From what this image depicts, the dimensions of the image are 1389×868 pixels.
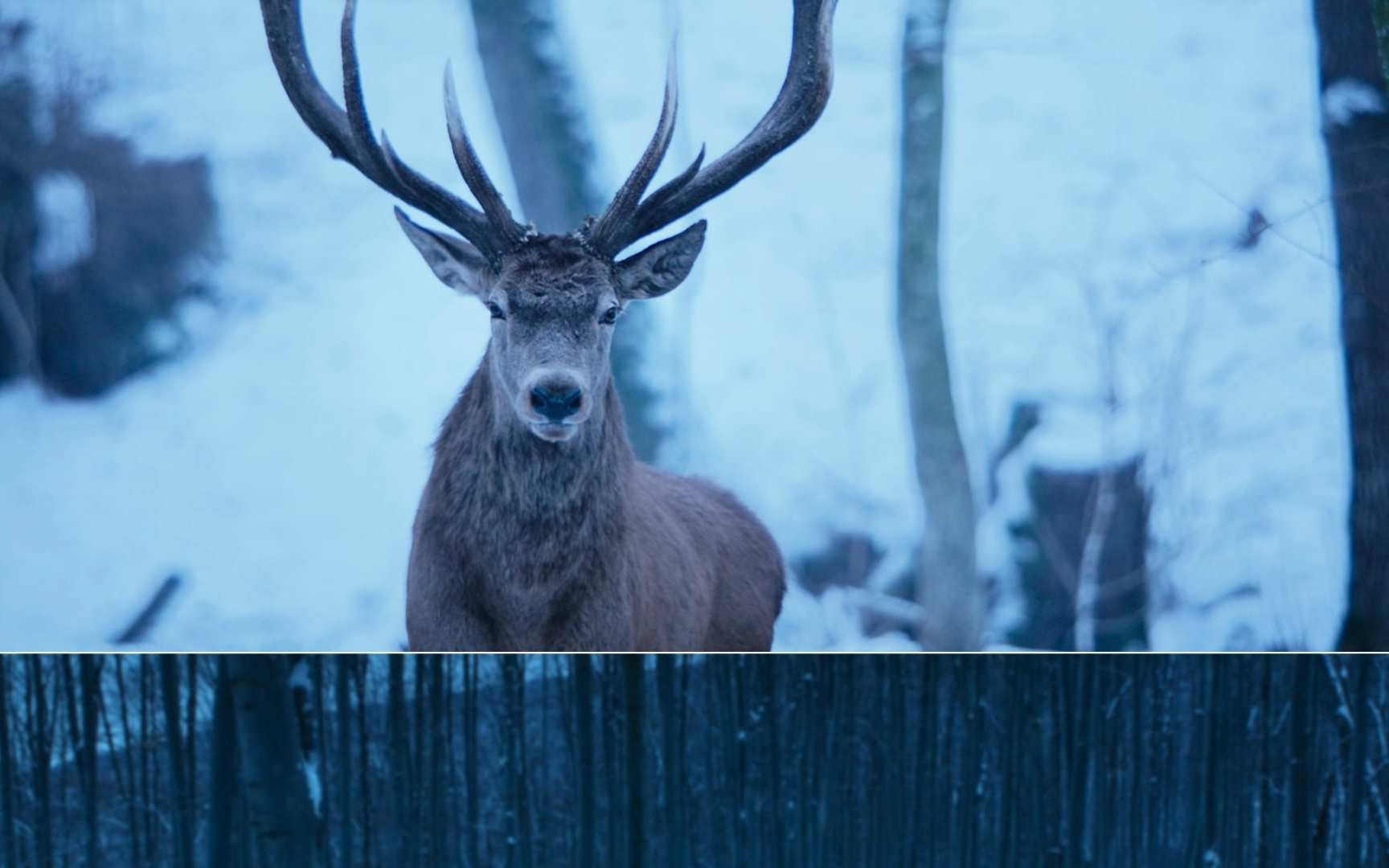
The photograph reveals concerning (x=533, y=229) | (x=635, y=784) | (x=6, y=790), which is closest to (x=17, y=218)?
(x=533, y=229)

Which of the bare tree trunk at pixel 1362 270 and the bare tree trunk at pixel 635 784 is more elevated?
the bare tree trunk at pixel 1362 270

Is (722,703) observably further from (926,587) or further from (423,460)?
(423,460)

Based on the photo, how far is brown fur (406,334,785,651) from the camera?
6.09 ft

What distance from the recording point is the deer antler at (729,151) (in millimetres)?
1836

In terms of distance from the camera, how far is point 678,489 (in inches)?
84.2

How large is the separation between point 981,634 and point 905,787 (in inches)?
17.8

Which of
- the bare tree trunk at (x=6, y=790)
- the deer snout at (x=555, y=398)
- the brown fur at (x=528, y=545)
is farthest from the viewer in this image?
the brown fur at (x=528, y=545)

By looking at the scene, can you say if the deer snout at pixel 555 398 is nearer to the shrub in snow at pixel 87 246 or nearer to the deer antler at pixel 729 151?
the deer antler at pixel 729 151

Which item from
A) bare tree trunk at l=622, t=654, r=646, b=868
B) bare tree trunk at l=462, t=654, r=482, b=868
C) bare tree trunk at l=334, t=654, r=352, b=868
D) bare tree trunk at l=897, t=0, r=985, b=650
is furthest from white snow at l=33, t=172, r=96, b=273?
bare tree trunk at l=897, t=0, r=985, b=650

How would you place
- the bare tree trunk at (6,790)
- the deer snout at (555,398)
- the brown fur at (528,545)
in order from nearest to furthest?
1. the bare tree trunk at (6,790)
2. the deer snout at (555,398)
3. the brown fur at (528,545)

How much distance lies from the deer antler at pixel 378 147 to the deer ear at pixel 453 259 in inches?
0.8

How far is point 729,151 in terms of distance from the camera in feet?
6.18

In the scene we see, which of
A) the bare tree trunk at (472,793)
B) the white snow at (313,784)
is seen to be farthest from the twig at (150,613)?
the bare tree trunk at (472,793)

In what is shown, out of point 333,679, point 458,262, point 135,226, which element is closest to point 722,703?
point 333,679
